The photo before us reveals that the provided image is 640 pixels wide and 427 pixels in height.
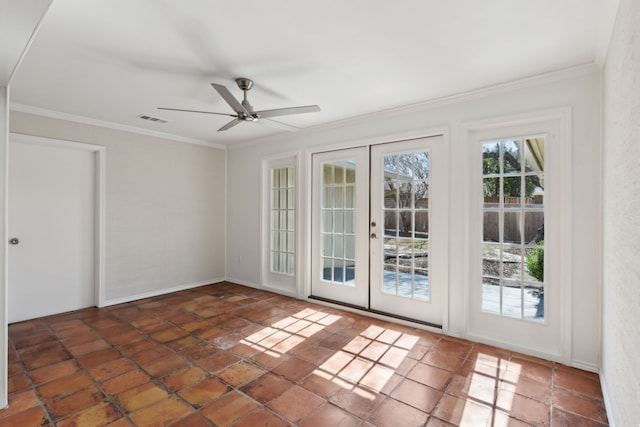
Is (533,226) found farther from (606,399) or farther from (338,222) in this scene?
(338,222)

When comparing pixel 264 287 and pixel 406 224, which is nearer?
pixel 406 224

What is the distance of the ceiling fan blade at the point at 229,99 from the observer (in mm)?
2545

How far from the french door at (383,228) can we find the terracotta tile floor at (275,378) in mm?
417

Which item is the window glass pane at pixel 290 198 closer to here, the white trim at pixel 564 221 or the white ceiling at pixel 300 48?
the white ceiling at pixel 300 48

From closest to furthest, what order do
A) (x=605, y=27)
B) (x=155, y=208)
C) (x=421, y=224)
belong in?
(x=605, y=27)
(x=421, y=224)
(x=155, y=208)

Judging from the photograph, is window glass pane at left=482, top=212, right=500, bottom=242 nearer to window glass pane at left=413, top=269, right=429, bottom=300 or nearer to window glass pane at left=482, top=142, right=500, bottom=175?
window glass pane at left=482, top=142, right=500, bottom=175

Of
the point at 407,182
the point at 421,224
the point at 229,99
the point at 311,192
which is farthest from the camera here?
the point at 311,192

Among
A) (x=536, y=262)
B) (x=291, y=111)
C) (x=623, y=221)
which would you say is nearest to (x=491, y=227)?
(x=536, y=262)

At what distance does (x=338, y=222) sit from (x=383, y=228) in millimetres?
676

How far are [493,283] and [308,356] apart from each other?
187 centimetres

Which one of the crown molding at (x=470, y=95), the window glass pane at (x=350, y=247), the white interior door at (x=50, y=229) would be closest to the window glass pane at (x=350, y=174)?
the crown molding at (x=470, y=95)

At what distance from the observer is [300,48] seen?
2352 mm

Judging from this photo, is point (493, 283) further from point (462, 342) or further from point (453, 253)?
point (462, 342)

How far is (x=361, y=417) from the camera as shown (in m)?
2.04
